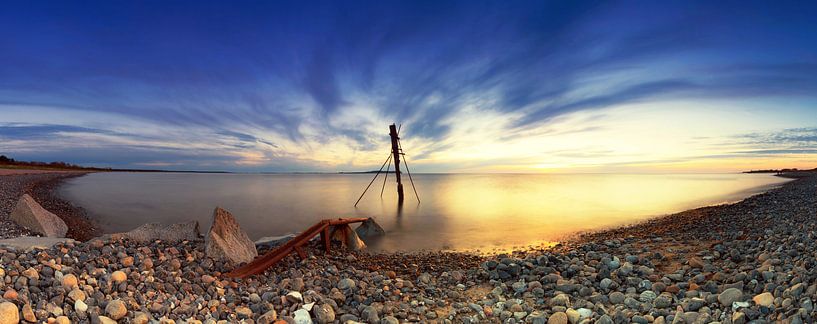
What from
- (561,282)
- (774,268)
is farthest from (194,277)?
(774,268)

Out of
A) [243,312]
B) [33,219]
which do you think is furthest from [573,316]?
[33,219]

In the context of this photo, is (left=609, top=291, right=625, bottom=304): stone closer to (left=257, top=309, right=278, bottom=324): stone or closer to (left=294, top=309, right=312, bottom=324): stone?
(left=294, top=309, right=312, bottom=324): stone

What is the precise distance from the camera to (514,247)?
12.1 meters

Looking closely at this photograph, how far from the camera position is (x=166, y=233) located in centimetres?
791

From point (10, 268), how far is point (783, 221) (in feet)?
54.9

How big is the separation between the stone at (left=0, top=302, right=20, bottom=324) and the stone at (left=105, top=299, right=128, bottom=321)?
0.72m

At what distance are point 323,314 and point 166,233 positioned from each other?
4948mm

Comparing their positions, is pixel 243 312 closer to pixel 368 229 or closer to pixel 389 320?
pixel 389 320

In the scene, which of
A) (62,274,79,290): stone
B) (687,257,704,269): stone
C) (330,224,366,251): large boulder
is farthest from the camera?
(330,224,366,251): large boulder

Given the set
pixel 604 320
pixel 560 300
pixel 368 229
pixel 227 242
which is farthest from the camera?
pixel 368 229

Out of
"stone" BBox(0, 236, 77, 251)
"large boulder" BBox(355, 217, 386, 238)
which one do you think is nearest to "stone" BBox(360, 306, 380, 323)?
"stone" BBox(0, 236, 77, 251)

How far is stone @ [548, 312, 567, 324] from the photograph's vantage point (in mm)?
4824

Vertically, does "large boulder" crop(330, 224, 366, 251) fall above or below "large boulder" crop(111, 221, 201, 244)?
below

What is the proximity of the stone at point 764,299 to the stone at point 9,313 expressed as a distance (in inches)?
320
